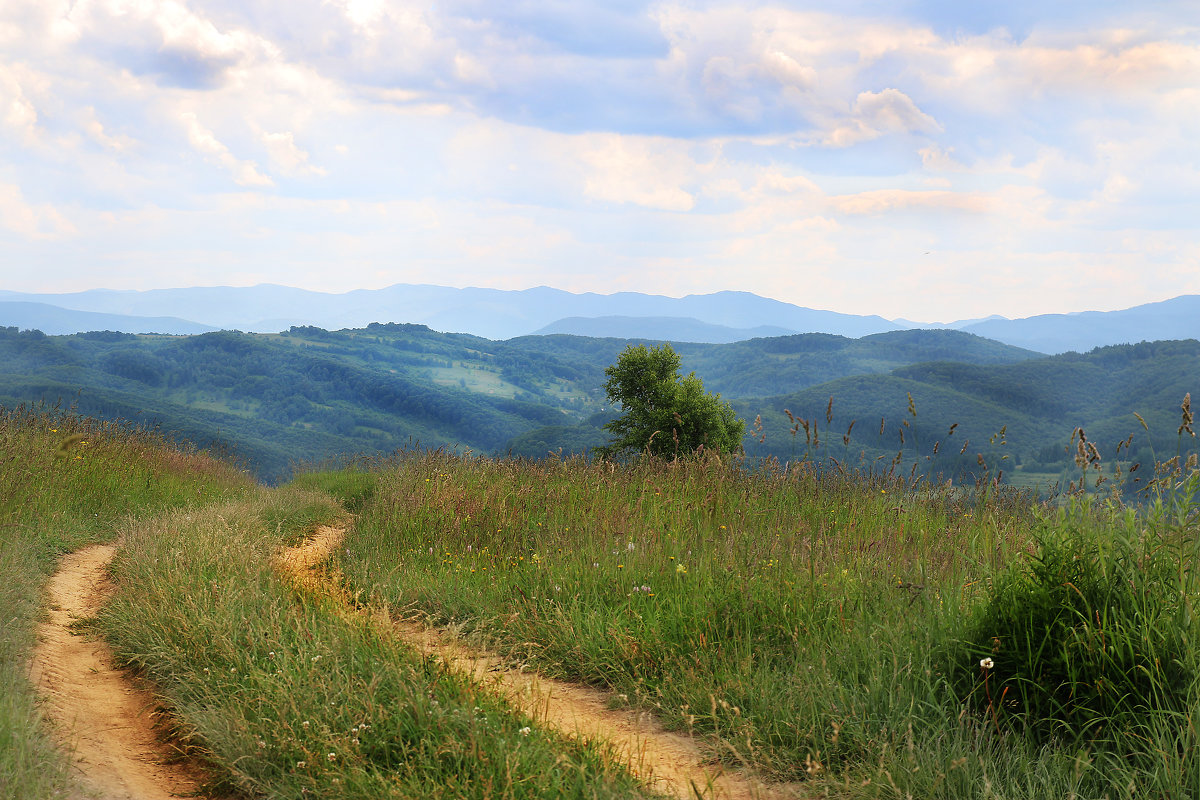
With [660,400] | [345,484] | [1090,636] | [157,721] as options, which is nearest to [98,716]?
[157,721]

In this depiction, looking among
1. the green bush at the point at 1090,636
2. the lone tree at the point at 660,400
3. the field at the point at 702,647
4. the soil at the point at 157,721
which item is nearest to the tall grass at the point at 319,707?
the field at the point at 702,647

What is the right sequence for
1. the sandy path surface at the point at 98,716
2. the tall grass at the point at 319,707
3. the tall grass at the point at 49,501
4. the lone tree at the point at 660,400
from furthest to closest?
the lone tree at the point at 660,400, the sandy path surface at the point at 98,716, the tall grass at the point at 49,501, the tall grass at the point at 319,707

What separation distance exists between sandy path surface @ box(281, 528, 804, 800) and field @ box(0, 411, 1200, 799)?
0.23 feet

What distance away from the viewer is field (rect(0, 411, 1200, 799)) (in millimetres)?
3223

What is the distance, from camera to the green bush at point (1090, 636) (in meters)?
3.30

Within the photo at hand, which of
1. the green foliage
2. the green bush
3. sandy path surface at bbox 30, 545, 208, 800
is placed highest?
the green bush

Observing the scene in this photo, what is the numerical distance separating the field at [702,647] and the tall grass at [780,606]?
3 cm

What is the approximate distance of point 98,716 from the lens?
4.22m

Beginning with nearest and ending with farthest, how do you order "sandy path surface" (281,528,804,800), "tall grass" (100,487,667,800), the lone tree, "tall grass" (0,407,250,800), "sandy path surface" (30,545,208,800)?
"tall grass" (100,487,667,800) → "tall grass" (0,407,250,800) → "sandy path surface" (281,528,804,800) → "sandy path surface" (30,545,208,800) → the lone tree

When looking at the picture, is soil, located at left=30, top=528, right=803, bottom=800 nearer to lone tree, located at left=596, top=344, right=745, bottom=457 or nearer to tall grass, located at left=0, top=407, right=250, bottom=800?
tall grass, located at left=0, top=407, right=250, bottom=800

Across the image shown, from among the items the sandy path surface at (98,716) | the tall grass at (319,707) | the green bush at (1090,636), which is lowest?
the sandy path surface at (98,716)

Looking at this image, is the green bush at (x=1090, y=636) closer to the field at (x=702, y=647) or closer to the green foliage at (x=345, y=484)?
the field at (x=702, y=647)

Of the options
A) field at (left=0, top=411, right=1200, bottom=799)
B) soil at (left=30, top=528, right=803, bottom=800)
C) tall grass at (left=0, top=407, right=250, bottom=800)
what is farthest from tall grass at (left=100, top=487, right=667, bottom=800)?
tall grass at (left=0, top=407, right=250, bottom=800)

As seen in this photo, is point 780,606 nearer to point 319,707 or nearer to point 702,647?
point 702,647
